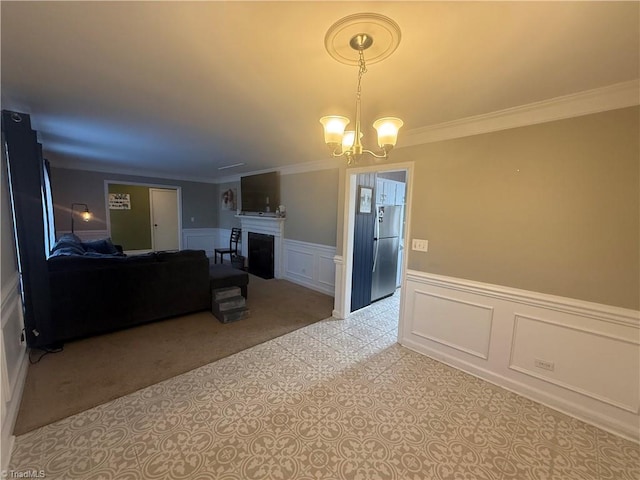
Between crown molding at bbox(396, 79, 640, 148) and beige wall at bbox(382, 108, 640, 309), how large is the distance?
5cm

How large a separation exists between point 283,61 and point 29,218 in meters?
2.63

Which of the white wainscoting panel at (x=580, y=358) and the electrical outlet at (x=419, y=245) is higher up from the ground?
the electrical outlet at (x=419, y=245)

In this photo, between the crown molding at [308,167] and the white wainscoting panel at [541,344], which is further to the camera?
the crown molding at [308,167]

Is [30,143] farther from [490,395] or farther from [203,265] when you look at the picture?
[490,395]

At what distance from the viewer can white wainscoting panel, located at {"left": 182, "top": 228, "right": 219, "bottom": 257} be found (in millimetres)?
7328

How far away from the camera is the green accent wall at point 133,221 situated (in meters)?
7.05

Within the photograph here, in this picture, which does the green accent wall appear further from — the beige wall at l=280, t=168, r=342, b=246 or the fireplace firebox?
the beige wall at l=280, t=168, r=342, b=246

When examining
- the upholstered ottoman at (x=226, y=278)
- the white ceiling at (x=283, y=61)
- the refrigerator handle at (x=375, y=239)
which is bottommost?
the upholstered ottoman at (x=226, y=278)

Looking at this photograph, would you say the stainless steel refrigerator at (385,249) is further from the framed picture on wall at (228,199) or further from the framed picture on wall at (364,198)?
the framed picture on wall at (228,199)

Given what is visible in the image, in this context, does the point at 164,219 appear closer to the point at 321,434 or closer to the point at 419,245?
the point at 419,245

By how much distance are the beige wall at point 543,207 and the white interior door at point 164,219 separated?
24.0 ft

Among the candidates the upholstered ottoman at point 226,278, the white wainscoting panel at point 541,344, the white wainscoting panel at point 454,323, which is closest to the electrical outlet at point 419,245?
the white wainscoting panel at point 541,344

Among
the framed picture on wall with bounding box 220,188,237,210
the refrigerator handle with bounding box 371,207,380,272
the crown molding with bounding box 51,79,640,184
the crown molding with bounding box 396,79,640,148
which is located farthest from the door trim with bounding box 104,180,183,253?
the crown molding with bounding box 396,79,640,148

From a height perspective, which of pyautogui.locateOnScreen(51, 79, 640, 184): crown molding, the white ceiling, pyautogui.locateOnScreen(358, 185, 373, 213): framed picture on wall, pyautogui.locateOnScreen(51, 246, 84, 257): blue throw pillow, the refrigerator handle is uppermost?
the white ceiling
